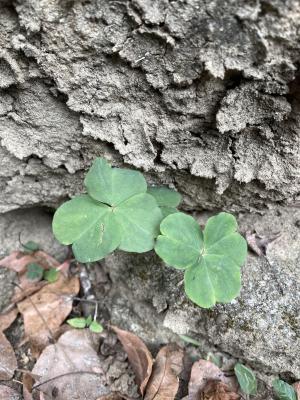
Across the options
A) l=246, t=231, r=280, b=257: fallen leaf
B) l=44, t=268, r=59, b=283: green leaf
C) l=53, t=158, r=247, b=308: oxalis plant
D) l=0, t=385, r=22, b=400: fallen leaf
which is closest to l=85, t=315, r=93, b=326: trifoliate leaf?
l=44, t=268, r=59, b=283: green leaf

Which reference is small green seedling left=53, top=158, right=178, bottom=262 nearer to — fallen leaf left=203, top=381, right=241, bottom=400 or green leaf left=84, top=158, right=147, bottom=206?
green leaf left=84, top=158, right=147, bottom=206

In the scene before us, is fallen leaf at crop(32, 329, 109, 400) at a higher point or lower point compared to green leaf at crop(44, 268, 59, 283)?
lower

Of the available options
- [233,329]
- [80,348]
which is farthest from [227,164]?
[80,348]

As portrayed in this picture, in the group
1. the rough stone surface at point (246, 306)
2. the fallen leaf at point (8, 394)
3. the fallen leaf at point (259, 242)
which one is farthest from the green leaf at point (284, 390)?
the fallen leaf at point (8, 394)

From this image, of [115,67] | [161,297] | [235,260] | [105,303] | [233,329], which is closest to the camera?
[115,67]

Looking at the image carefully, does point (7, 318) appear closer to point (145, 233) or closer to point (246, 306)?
point (145, 233)

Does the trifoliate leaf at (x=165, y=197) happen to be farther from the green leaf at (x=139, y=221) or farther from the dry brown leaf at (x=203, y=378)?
the dry brown leaf at (x=203, y=378)

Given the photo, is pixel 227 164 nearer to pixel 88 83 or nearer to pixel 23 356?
pixel 88 83
